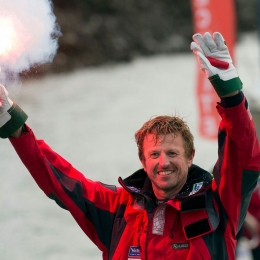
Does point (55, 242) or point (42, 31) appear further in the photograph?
point (55, 242)

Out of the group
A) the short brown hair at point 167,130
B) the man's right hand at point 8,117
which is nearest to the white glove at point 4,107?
the man's right hand at point 8,117

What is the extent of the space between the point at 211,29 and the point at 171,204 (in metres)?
4.89

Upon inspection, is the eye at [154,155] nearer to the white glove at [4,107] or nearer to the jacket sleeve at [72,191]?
the jacket sleeve at [72,191]

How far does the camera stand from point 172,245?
7.86 feet

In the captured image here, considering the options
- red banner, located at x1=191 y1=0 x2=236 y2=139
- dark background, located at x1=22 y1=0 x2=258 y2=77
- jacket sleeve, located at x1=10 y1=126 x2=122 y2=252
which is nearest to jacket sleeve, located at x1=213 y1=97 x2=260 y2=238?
jacket sleeve, located at x1=10 y1=126 x2=122 y2=252

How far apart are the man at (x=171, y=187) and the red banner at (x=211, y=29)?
14.8 feet

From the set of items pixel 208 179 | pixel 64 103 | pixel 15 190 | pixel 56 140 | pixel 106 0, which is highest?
pixel 106 0

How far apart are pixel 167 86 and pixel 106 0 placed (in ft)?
5.58

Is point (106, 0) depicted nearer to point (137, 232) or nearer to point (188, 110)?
point (188, 110)

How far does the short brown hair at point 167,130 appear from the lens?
2514 mm

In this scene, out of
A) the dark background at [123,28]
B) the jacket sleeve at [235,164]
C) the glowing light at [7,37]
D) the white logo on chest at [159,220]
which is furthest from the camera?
the dark background at [123,28]

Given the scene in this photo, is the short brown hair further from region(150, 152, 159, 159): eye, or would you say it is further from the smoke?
the smoke

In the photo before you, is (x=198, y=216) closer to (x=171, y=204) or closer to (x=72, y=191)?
(x=171, y=204)

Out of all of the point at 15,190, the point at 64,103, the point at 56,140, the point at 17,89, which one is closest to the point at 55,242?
the point at 15,190
